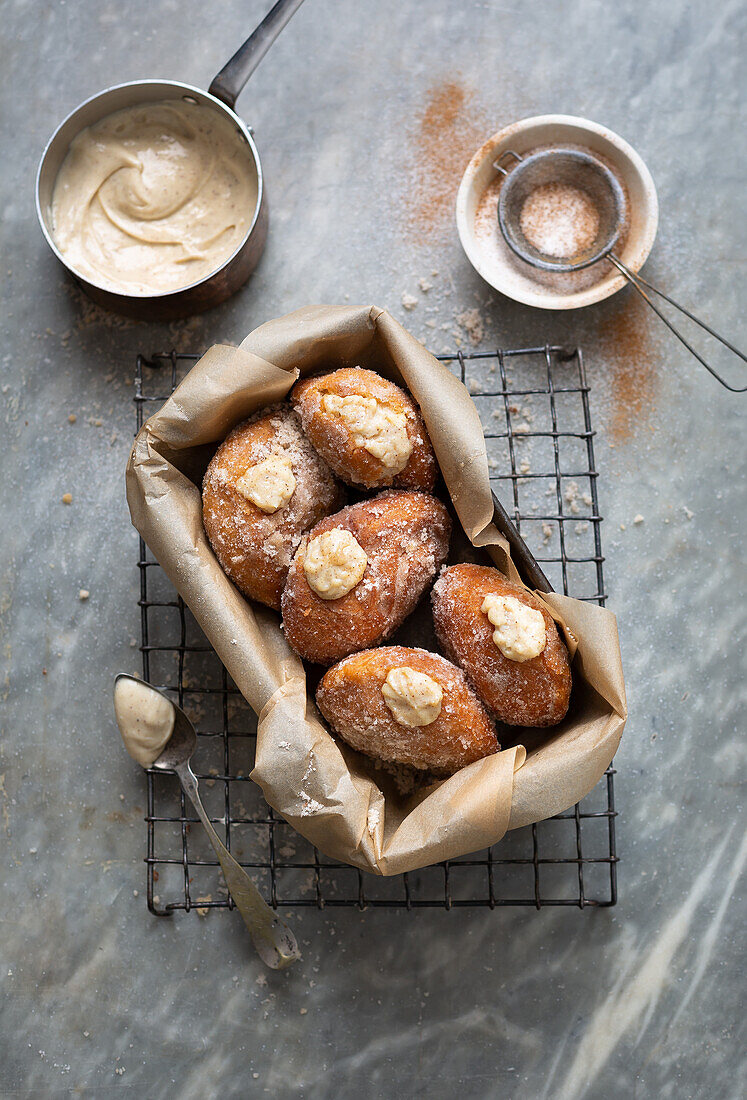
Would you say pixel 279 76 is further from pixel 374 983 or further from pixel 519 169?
pixel 374 983

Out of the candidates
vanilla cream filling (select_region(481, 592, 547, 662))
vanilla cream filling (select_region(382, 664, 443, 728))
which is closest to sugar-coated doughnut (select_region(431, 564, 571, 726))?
vanilla cream filling (select_region(481, 592, 547, 662))

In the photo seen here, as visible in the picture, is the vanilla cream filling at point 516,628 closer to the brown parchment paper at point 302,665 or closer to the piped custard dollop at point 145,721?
the brown parchment paper at point 302,665

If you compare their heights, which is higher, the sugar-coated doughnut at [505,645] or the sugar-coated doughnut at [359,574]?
the sugar-coated doughnut at [359,574]

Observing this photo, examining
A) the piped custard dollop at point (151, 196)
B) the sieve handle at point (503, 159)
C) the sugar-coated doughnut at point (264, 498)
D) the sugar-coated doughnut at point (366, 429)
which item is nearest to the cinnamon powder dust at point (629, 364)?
the sieve handle at point (503, 159)

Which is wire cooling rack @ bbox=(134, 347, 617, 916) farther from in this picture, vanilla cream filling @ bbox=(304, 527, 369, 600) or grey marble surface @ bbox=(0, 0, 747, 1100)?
vanilla cream filling @ bbox=(304, 527, 369, 600)

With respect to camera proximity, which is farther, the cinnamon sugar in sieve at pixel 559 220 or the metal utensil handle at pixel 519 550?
the cinnamon sugar in sieve at pixel 559 220

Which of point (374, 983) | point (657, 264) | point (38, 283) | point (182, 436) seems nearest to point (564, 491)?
point (657, 264)
